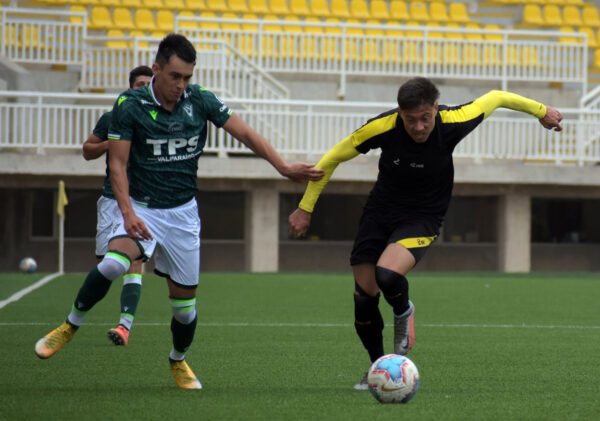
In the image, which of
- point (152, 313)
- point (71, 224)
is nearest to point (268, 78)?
point (71, 224)

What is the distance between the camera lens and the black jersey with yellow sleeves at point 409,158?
629cm

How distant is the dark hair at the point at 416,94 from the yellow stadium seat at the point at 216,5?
19.7 meters

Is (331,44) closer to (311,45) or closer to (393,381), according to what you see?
(311,45)

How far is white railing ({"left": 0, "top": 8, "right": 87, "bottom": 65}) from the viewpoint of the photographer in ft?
72.8

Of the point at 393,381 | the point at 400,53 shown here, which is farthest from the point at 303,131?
the point at 393,381

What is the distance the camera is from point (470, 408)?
18.0ft

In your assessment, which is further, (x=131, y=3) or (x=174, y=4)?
(x=174, y=4)

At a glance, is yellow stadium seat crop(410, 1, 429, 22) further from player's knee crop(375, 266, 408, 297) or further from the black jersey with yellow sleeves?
player's knee crop(375, 266, 408, 297)

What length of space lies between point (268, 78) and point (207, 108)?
16.0 m

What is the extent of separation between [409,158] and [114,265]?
183 centimetres

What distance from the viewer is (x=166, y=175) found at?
609 centimetres

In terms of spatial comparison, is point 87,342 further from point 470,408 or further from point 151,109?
point 470,408

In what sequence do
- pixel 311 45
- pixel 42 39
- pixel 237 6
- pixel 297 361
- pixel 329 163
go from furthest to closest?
pixel 237 6
pixel 311 45
pixel 42 39
pixel 297 361
pixel 329 163

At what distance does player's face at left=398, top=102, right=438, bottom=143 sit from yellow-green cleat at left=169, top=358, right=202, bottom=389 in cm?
192
